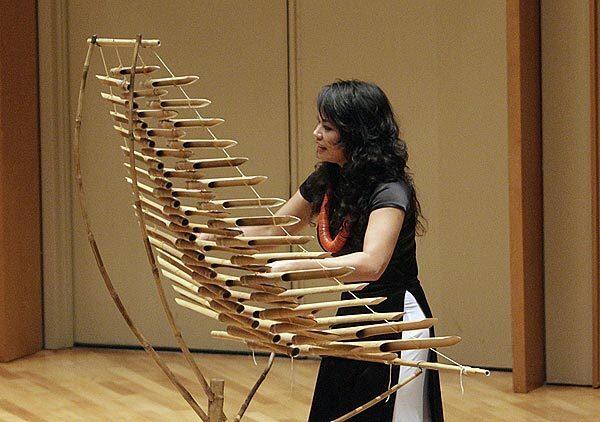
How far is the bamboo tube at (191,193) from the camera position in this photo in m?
1.72

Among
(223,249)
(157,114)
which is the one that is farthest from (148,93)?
(223,249)

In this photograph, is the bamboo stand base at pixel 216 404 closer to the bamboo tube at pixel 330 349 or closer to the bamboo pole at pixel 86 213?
the bamboo pole at pixel 86 213

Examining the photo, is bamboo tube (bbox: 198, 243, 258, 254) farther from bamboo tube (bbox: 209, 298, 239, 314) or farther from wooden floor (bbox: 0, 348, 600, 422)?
wooden floor (bbox: 0, 348, 600, 422)

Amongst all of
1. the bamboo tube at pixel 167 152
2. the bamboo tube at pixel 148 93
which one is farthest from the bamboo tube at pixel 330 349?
the bamboo tube at pixel 148 93

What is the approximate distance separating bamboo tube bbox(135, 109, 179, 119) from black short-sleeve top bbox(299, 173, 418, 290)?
600 millimetres

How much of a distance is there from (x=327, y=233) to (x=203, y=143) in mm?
751

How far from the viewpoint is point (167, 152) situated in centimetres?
174

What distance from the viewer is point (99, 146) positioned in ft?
18.6

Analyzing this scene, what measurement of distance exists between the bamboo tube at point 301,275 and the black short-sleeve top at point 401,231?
0.62m

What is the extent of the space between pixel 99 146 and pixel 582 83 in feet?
7.86

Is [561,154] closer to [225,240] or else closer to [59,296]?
[59,296]

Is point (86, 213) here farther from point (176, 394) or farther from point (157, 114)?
point (176, 394)

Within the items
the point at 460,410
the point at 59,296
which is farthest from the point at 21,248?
the point at 460,410

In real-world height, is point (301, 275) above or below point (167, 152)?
below
